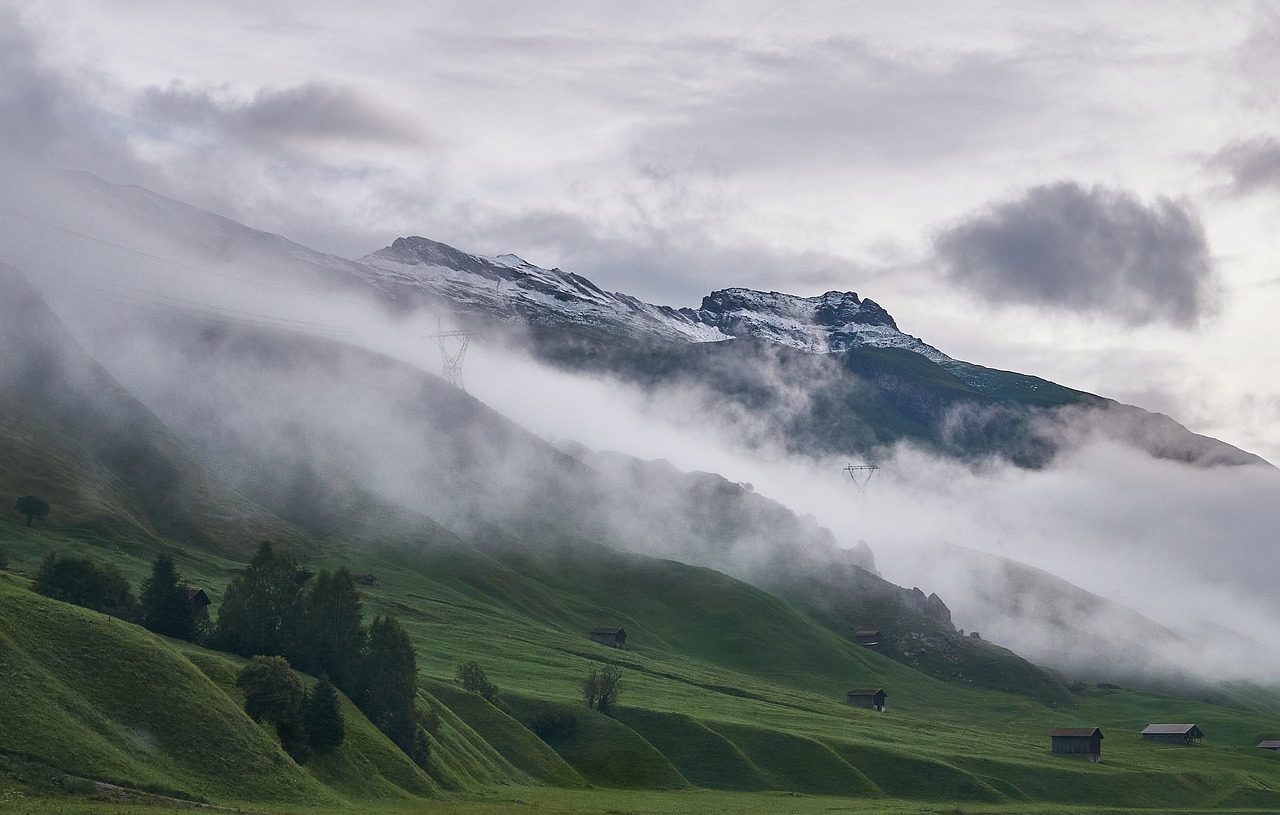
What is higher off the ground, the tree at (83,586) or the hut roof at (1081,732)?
the tree at (83,586)

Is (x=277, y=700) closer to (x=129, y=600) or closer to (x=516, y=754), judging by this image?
(x=129, y=600)

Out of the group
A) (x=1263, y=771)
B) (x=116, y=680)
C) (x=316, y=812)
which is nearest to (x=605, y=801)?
(x=316, y=812)

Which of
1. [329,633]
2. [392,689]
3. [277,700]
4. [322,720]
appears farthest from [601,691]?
[277,700]

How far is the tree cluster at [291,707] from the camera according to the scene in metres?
88.9

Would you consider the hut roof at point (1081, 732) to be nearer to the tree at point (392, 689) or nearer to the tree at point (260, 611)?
the tree at point (392, 689)

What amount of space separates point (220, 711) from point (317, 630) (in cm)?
3004

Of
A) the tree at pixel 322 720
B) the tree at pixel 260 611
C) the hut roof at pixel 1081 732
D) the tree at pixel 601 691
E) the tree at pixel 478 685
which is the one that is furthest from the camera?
the hut roof at pixel 1081 732

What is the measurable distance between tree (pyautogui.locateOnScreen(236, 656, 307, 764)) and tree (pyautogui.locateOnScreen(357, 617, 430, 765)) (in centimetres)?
1251

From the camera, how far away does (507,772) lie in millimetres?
116500

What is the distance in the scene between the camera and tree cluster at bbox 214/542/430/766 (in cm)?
10762

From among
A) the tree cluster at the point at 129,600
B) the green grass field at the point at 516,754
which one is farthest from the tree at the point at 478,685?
the tree cluster at the point at 129,600

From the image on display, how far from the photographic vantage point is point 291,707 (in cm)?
9006

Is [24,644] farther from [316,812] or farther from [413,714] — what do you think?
[413,714]

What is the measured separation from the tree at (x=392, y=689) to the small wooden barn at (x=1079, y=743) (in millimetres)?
116470
